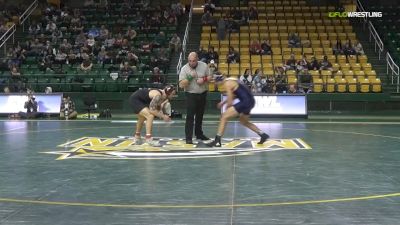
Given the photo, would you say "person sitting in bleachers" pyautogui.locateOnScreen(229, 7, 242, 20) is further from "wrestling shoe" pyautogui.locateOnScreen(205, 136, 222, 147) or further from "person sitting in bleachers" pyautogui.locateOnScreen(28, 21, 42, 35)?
"wrestling shoe" pyautogui.locateOnScreen(205, 136, 222, 147)

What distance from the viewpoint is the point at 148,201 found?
550 cm

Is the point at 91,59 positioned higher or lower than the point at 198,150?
higher

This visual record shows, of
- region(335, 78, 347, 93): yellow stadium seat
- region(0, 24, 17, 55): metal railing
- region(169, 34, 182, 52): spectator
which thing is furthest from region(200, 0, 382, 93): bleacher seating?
region(0, 24, 17, 55): metal railing

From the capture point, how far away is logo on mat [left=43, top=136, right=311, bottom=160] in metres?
8.84

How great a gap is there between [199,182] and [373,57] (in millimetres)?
20500

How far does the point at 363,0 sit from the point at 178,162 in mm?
25618

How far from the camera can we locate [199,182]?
651 centimetres

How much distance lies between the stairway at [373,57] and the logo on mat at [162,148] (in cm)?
1239

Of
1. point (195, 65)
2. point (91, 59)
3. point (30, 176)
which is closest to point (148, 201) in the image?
point (30, 176)

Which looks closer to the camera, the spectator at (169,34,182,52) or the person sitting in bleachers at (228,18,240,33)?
the spectator at (169,34,182,52)

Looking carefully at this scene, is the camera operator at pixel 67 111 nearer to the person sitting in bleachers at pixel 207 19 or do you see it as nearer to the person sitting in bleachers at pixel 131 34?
the person sitting in bleachers at pixel 131 34

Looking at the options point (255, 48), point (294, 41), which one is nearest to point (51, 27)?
point (255, 48)

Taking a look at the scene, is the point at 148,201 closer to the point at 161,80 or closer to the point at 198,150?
the point at 198,150

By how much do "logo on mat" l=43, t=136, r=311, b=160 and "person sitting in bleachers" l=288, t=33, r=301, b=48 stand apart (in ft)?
45.7
